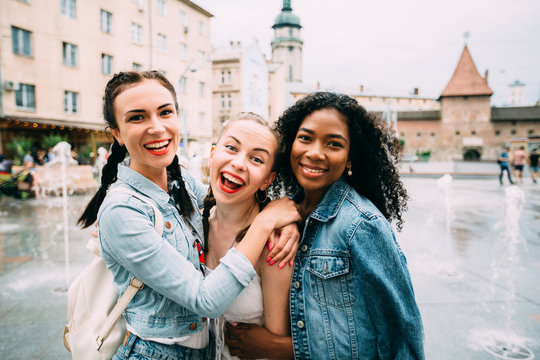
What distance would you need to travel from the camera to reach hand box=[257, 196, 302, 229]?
168 cm

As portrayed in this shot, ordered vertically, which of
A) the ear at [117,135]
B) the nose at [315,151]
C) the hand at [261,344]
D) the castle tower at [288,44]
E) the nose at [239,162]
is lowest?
the hand at [261,344]

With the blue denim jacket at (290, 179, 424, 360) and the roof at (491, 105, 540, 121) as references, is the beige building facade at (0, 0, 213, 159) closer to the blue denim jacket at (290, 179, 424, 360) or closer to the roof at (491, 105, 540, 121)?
the blue denim jacket at (290, 179, 424, 360)

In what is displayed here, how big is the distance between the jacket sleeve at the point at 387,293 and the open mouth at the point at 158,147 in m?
1.02

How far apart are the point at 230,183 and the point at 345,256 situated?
676 millimetres

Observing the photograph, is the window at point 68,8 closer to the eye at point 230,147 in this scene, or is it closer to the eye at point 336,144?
the eye at point 230,147

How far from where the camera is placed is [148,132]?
1.66m

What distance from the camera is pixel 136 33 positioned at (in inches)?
995

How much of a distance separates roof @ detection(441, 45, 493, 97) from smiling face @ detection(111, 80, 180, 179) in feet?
172

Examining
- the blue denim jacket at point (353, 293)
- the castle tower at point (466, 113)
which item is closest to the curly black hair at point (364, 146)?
the blue denim jacket at point (353, 293)

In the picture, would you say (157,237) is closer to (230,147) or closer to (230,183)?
(230,183)

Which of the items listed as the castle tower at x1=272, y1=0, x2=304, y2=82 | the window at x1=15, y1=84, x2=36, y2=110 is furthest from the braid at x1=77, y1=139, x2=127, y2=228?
the castle tower at x1=272, y1=0, x2=304, y2=82

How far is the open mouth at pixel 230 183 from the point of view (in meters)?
1.75

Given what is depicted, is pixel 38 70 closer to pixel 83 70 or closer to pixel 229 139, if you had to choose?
pixel 83 70

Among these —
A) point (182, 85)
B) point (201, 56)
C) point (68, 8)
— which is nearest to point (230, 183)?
point (68, 8)
